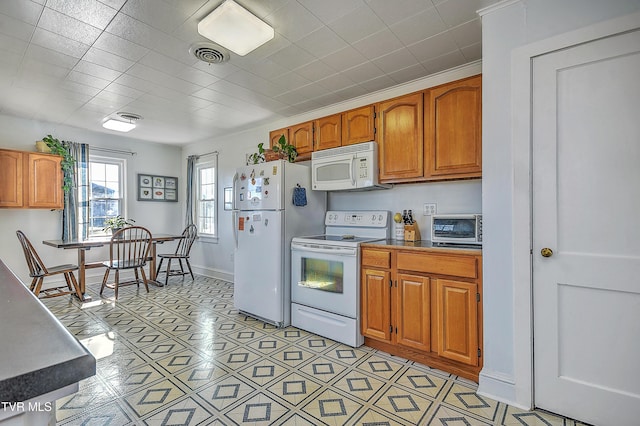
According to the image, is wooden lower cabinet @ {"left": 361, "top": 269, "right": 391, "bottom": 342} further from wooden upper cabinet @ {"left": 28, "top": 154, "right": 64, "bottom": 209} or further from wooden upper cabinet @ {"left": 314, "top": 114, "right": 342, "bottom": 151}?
wooden upper cabinet @ {"left": 28, "top": 154, "right": 64, "bottom": 209}

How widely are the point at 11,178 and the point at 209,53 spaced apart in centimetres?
347

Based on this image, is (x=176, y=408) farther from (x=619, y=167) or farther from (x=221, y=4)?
(x=619, y=167)

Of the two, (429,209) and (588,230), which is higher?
(429,209)

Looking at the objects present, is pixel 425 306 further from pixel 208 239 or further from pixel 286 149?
pixel 208 239

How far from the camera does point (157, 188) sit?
571cm

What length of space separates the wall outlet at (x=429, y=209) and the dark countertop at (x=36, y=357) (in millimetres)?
2782

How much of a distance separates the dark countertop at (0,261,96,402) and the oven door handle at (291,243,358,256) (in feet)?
7.09

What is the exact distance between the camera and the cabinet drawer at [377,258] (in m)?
2.52

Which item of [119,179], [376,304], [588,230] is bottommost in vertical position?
[376,304]

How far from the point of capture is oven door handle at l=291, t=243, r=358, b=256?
105 inches

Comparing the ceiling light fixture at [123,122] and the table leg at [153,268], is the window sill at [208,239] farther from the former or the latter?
the ceiling light fixture at [123,122]

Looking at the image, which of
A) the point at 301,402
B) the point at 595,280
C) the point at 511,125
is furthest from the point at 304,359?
the point at 511,125

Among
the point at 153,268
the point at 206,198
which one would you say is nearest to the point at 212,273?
the point at 153,268

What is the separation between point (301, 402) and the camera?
1.90m
